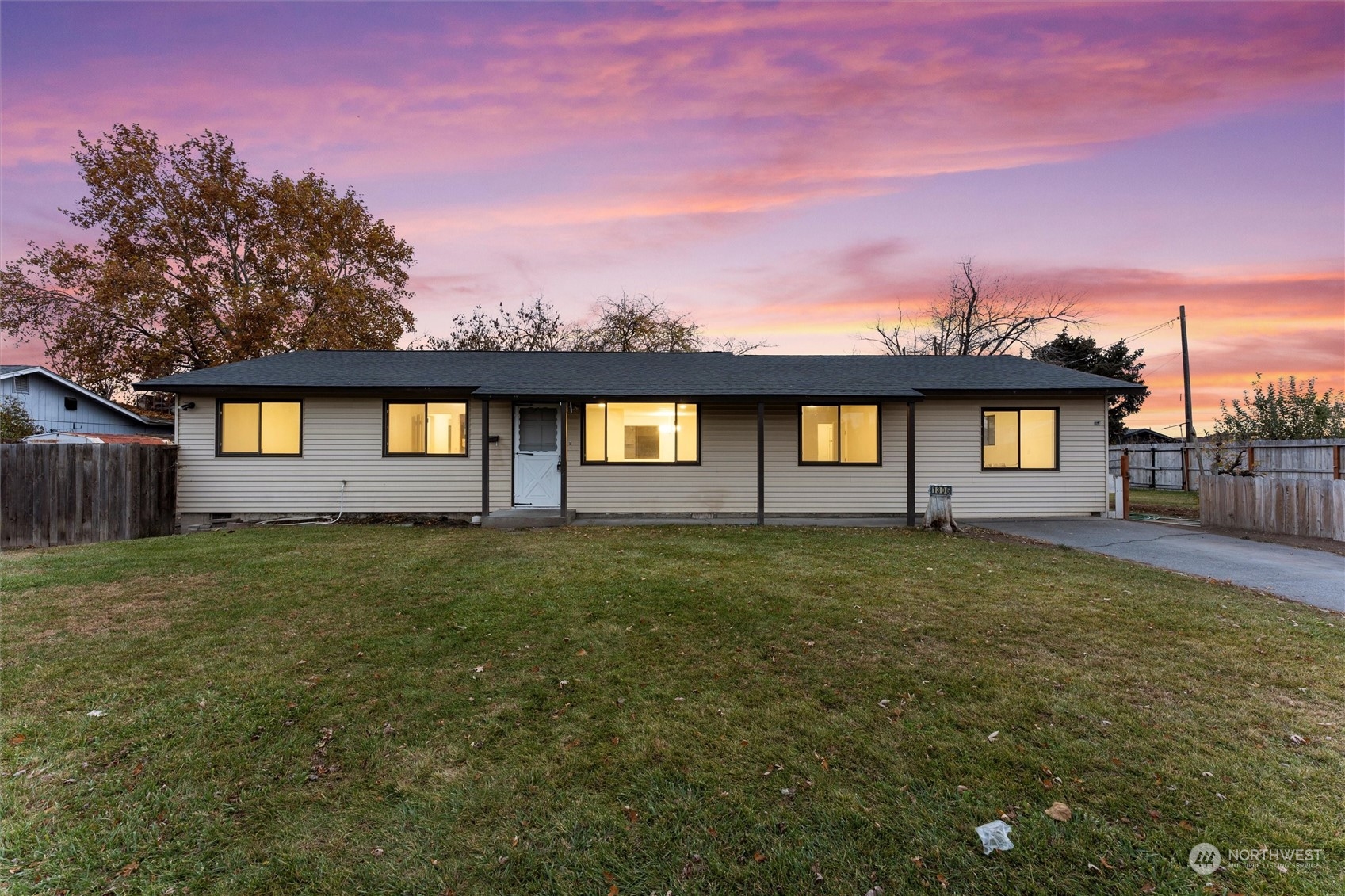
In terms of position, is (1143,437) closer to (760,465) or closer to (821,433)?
(821,433)

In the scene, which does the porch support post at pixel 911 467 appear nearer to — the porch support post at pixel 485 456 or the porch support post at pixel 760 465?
the porch support post at pixel 760 465

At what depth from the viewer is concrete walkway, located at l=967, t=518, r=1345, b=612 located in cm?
627

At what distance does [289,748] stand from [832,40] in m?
12.8

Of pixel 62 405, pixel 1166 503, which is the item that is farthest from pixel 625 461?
pixel 62 405

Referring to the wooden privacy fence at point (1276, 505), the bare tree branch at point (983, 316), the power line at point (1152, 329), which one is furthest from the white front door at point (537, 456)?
the power line at point (1152, 329)

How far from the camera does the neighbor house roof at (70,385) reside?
64.3ft

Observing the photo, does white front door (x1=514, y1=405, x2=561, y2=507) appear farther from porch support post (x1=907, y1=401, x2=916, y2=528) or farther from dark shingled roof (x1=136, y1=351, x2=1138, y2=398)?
porch support post (x1=907, y1=401, x2=916, y2=528)

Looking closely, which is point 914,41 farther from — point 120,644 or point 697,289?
point 697,289

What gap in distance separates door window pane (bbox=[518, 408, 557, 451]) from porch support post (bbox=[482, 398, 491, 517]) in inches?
31.7

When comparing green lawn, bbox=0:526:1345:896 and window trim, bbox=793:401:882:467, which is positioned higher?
window trim, bbox=793:401:882:467

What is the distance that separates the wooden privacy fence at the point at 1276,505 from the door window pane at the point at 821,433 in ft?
22.8

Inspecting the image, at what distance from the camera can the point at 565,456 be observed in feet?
37.4

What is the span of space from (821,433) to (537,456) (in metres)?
6.51

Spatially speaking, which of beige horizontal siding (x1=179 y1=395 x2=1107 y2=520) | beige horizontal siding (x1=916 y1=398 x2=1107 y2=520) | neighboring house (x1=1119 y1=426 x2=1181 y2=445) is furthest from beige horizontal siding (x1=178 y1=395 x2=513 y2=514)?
neighboring house (x1=1119 y1=426 x2=1181 y2=445)
